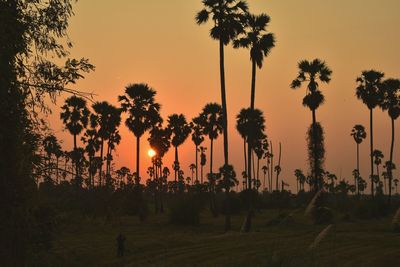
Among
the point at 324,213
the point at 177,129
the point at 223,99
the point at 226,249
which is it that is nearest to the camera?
the point at 324,213

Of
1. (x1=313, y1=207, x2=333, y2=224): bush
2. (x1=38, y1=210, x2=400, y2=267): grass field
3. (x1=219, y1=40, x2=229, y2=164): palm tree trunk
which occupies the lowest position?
(x1=38, y1=210, x2=400, y2=267): grass field

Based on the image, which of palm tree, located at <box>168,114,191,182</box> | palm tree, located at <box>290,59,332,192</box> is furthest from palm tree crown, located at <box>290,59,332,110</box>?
palm tree, located at <box>168,114,191,182</box>

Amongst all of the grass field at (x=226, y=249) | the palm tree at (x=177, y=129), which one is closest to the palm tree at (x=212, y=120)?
the palm tree at (x=177, y=129)

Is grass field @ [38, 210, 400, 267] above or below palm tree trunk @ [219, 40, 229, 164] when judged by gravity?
below

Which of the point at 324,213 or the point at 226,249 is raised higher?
the point at 324,213

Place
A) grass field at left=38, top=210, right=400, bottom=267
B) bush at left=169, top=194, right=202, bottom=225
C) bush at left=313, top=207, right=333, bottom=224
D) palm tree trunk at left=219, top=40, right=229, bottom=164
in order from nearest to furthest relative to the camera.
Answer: bush at left=313, top=207, right=333, bottom=224 < grass field at left=38, top=210, right=400, bottom=267 < palm tree trunk at left=219, top=40, right=229, bottom=164 < bush at left=169, top=194, right=202, bottom=225

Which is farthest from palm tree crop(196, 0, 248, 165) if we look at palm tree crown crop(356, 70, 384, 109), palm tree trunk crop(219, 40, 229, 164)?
palm tree crown crop(356, 70, 384, 109)

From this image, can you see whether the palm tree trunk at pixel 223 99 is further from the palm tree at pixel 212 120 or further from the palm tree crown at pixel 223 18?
the palm tree at pixel 212 120

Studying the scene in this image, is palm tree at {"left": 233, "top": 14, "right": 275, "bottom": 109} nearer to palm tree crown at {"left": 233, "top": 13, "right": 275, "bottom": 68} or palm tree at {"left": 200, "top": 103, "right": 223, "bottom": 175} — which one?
palm tree crown at {"left": 233, "top": 13, "right": 275, "bottom": 68}

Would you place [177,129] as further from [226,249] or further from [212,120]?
[226,249]

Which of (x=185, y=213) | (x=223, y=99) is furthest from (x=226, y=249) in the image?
(x=185, y=213)

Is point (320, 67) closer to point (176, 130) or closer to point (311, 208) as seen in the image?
point (176, 130)

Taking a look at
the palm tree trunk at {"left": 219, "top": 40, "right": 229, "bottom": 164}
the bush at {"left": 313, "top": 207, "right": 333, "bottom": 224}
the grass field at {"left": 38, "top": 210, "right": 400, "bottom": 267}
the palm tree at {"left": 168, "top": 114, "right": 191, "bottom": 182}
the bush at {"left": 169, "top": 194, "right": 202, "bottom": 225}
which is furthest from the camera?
the palm tree at {"left": 168, "top": 114, "right": 191, "bottom": 182}

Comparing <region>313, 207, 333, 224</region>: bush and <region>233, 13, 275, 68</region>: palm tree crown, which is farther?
<region>233, 13, 275, 68</region>: palm tree crown
